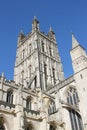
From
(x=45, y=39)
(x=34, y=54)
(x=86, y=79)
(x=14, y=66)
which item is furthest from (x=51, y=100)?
(x=45, y=39)

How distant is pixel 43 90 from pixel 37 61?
303 inches

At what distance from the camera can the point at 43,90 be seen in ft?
108

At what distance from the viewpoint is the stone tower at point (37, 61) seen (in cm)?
3666

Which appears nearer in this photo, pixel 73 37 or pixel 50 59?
pixel 73 37

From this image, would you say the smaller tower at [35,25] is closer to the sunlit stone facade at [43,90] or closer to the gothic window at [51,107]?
the sunlit stone facade at [43,90]

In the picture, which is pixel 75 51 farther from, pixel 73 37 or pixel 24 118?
pixel 24 118

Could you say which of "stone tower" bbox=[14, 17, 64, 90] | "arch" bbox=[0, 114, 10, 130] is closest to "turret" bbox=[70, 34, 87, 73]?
"stone tower" bbox=[14, 17, 64, 90]

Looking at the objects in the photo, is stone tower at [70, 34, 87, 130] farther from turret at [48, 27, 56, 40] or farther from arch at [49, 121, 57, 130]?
turret at [48, 27, 56, 40]

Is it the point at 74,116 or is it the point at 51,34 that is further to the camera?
the point at 51,34

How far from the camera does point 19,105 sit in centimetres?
1636

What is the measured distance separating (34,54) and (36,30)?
8.19 m

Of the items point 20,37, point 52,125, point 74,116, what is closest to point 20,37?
point 20,37

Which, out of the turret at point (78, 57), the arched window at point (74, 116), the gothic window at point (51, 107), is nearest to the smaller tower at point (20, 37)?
the turret at point (78, 57)

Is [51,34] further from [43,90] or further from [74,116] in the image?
[74,116]
